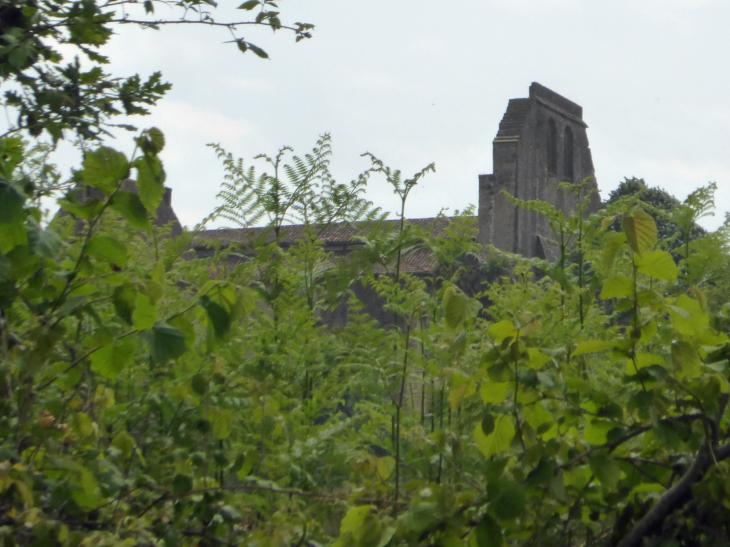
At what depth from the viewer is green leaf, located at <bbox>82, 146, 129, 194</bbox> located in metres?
1.51

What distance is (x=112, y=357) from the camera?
5.21ft

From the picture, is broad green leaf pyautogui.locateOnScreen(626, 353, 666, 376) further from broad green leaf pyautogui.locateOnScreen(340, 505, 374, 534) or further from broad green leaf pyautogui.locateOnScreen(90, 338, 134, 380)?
broad green leaf pyautogui.locateOnScreen(90, 338, 134, 380)

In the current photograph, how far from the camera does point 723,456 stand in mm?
1423

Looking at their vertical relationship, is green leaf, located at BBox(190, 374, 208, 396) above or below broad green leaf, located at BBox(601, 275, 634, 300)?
below

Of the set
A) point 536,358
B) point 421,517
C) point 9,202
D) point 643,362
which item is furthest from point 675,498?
point 9,202

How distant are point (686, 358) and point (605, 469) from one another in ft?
0.83

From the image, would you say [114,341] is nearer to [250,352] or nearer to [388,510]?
[388,510]

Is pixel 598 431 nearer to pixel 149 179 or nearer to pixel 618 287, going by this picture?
pixel 618 287

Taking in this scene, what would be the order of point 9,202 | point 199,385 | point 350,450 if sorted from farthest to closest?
point 350,450
point 199,385
point 9,202

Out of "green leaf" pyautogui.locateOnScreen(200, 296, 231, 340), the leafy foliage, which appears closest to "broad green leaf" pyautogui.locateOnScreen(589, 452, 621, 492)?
the leafy foliage

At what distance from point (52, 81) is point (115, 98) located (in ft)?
0.98

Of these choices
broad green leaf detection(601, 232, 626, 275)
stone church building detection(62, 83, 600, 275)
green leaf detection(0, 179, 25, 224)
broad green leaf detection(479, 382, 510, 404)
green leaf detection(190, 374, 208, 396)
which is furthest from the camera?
stone church building detection(62, 83, 600, 275)

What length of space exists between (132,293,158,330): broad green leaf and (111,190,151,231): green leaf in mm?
142

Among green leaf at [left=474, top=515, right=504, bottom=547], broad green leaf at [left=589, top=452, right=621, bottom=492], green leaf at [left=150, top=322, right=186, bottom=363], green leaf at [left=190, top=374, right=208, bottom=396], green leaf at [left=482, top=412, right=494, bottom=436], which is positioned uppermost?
green leaf at [left=150, top=322, right=186, bottom=363]
